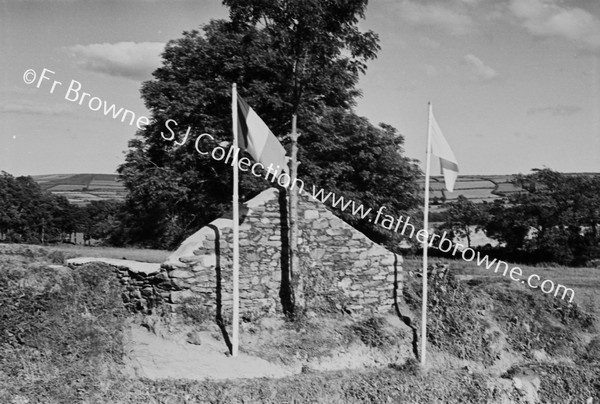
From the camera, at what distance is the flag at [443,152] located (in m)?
12.6

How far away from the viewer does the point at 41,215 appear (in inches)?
2217

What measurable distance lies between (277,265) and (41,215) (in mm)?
49688

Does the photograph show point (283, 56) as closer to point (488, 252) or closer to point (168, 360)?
point (168, 360)

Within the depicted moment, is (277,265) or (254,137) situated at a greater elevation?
(254,137)

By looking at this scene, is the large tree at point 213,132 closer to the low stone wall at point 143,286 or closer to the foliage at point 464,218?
the low stone wall at point 143,286

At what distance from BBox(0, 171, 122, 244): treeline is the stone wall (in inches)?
1446

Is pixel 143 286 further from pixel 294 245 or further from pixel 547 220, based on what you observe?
pixel 547 220

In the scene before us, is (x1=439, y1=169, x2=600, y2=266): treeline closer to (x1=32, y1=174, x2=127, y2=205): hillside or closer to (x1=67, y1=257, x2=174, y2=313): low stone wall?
(x1=67, y1=257, x2=174, y2=313): low stone wall

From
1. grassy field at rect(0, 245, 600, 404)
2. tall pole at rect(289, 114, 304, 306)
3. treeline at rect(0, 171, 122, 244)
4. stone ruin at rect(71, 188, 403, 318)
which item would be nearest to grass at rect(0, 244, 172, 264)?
grassy field at rect(0, 245, 600, 404)

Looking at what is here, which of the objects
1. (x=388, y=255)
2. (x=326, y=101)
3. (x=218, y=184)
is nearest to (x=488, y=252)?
(x=326, y=101)

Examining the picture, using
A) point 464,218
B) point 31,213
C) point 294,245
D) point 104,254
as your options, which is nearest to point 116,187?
point 31,213

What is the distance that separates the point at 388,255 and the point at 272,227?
311 centimetres

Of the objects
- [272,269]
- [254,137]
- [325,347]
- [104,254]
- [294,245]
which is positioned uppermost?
[254,137]

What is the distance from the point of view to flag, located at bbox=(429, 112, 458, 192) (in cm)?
1264
